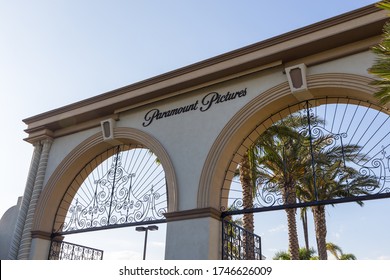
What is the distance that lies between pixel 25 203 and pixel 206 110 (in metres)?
6.42

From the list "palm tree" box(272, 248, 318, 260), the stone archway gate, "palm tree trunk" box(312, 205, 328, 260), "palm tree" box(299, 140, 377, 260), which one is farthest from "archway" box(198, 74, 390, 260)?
"palm tree" box(272, 248, 318, 260)

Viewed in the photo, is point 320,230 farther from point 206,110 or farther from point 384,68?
point 384,68

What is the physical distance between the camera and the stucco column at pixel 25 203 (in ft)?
39.2

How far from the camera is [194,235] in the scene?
352 inches

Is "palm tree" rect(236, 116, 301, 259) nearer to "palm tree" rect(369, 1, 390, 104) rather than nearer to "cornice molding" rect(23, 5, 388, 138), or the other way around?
"cornice molding" rect(23, 5, 388, 138)

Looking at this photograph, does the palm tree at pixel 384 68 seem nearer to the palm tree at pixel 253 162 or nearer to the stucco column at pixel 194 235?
the stucco column at pixel 194 235

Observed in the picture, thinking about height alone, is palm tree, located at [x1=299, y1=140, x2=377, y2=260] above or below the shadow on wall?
above

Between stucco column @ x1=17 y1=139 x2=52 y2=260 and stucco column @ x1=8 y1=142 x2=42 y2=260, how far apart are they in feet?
0.50

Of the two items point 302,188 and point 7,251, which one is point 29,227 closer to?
point 7,251

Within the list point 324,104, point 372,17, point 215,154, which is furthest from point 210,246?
point 372,17

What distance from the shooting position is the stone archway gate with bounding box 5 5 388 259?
8656 mm

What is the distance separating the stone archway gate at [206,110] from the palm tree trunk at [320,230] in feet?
35.4

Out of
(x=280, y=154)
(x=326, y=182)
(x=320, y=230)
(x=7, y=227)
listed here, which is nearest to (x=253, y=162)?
(x=280, y=154)

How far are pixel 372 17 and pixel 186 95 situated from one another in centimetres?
466
